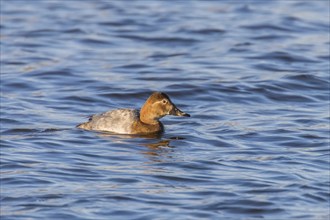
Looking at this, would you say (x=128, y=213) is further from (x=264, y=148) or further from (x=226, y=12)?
(x=226, y=12)

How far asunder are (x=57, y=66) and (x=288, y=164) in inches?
310

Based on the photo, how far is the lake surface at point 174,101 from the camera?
1227 cm

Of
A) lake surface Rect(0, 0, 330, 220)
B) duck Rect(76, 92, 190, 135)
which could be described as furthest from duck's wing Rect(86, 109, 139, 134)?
lake surface Rect(0, 0, 330, 220)

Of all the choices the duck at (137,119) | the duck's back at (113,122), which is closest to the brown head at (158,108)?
the duck at (137,119)

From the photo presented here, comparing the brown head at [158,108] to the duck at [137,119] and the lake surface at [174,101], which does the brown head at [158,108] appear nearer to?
the duck at [137,119]

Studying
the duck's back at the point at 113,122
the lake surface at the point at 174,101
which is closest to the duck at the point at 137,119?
the duck's back at the point at 113,122

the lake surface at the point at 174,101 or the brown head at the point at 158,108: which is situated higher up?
the brown head at the point at 158,108

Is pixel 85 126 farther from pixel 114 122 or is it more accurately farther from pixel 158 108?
pixel 158 108

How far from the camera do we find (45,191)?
12492 millimetres

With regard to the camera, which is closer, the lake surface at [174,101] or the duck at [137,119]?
the lake surface at [174,101]

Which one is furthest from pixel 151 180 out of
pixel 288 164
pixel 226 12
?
pixel 226 12

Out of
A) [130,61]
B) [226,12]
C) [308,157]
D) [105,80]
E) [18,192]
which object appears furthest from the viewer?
[226,12]

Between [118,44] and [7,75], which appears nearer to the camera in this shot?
[7,75]

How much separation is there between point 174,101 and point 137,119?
2.49 meters
